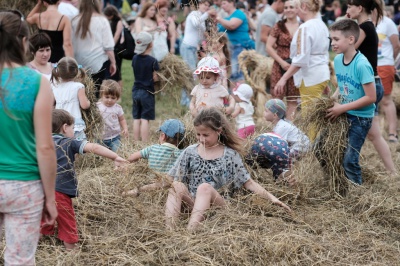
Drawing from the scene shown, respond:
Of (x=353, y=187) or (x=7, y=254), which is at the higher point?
(x=7, y=254)

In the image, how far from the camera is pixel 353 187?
19.4 ft

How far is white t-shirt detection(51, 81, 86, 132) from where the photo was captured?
6516mm

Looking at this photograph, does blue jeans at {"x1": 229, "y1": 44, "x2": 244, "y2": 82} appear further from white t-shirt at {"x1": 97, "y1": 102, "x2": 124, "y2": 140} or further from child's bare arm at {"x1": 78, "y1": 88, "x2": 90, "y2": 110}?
child's bare arm at {"x1": 78, "y1": 88, "x2": 90, "y2": 110}

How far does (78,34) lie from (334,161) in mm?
3851

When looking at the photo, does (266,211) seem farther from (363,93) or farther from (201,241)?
(363,93)

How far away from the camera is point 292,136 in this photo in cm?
611

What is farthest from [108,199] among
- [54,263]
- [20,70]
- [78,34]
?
[78,34]

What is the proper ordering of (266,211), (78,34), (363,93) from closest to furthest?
(266,211)
(363,93)
(78,34)

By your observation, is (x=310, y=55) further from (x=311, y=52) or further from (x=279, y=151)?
(x=279, y=151)

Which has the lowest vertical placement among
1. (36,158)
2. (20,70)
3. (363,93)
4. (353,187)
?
(353,187)

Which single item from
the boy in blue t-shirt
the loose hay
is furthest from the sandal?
the loose hay

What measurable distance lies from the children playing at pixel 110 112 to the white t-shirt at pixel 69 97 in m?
0.51

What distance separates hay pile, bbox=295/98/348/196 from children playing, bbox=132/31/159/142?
2741 mm

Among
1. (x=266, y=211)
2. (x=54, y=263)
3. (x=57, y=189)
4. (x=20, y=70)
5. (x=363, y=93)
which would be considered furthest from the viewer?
(x=363, y=93)
